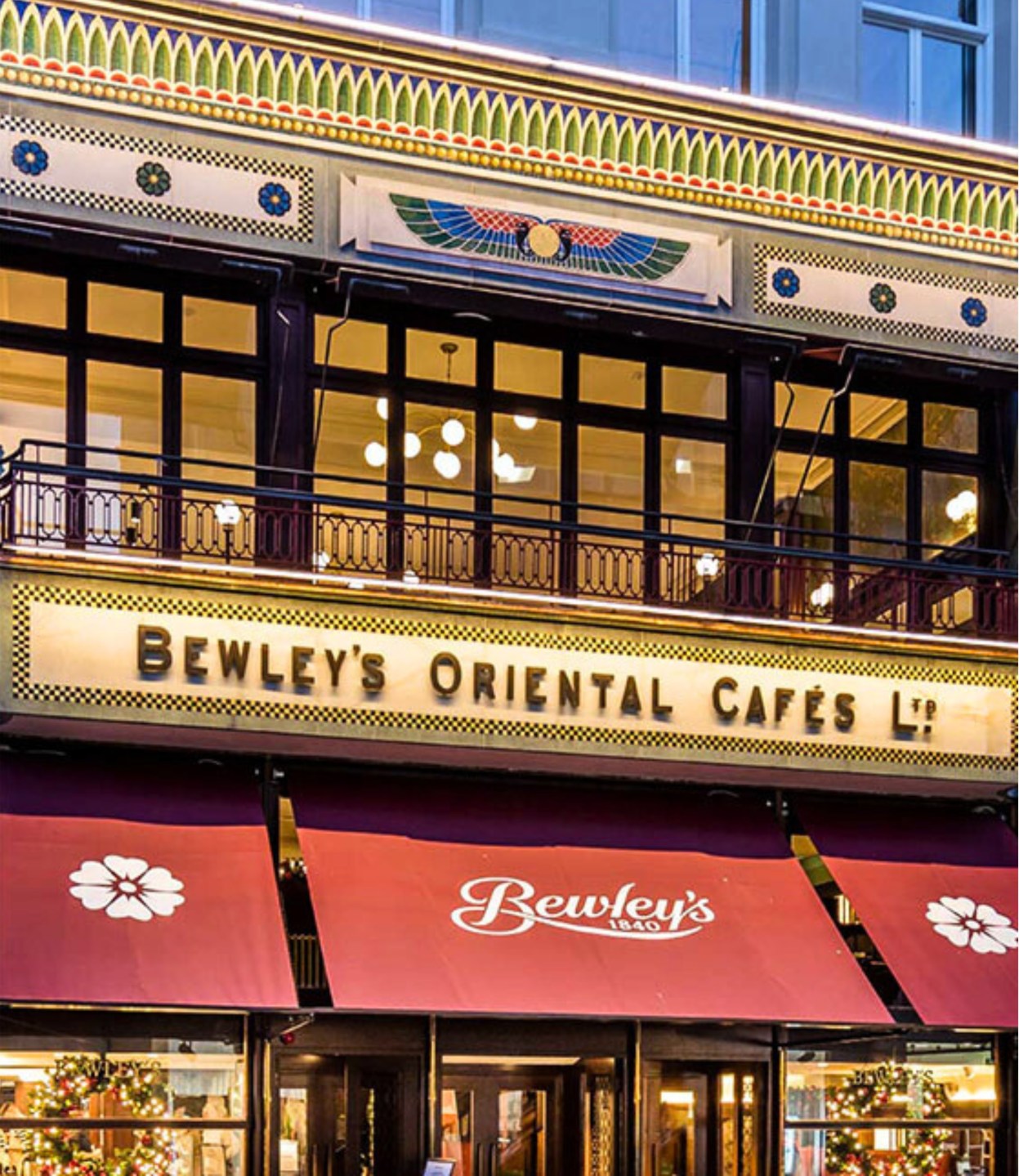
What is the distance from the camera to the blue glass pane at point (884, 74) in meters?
20.5

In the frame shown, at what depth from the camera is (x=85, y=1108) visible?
618 inches

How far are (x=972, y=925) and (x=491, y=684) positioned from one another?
462cm

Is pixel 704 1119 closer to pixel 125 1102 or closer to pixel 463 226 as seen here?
Result: pixel 125 1102

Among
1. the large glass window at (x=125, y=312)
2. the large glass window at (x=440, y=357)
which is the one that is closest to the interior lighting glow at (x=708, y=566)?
the large glass window at (x=440, y=357)

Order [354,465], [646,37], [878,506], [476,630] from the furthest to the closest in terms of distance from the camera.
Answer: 1. [878,506]
2. [646,37]
3. [354,465]
4. [476,630]

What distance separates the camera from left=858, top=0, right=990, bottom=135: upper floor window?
814 inches

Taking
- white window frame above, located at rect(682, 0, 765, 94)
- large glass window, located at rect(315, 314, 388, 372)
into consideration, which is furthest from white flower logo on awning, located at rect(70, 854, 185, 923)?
white window frame above, located at rect(682, 0, 765, 94)

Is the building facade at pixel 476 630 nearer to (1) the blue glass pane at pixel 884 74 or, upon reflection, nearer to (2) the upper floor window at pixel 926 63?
(1) the blue glass pane at pixel 884 74

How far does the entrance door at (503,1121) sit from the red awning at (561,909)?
1517mm

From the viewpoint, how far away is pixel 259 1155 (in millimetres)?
16172

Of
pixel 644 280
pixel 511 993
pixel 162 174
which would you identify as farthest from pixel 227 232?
pixel 511 993

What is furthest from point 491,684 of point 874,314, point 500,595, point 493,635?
point 874,314

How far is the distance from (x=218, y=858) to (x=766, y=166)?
788cm

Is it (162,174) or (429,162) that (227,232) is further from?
(429,162)
